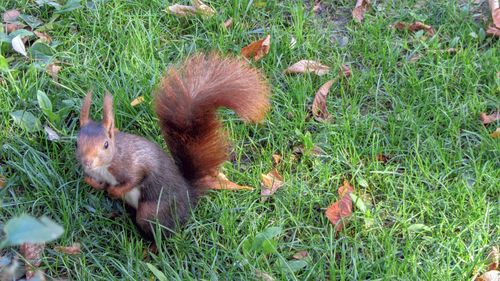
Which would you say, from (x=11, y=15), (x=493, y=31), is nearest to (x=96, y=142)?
(x=11, y=15)

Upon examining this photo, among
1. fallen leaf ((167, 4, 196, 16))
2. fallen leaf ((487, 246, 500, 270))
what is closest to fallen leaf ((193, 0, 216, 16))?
fallen leaf ((167, 4, 196, 16))

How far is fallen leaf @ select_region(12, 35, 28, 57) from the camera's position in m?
2.42

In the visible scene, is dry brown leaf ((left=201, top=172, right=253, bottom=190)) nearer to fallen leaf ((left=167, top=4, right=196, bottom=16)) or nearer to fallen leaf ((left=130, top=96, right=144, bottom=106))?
fallen leaf ((left=130, top=96, right=144, bottom=106))

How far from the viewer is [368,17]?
8.80ft

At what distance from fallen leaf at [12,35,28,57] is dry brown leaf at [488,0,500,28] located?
1.84 metres

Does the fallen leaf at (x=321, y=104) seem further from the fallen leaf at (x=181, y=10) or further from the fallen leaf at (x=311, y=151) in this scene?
the fallen leaf at (x=181, y=10)

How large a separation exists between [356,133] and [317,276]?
631mm

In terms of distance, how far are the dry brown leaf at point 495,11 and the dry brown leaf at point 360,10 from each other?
0.51 m

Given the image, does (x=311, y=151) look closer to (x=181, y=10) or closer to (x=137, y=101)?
(x=137, y=101)

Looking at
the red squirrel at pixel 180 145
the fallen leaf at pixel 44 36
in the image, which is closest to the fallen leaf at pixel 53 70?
the fallen leaf at pixel 44 36

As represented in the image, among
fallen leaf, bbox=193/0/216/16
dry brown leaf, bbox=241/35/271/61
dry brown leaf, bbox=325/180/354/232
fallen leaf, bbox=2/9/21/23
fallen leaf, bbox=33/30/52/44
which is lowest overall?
dry brown leaf, bbox=325/180/354/232

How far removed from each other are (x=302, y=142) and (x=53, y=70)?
0.94 m

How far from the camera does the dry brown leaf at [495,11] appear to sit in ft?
8.68

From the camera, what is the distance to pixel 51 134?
6.92ft
